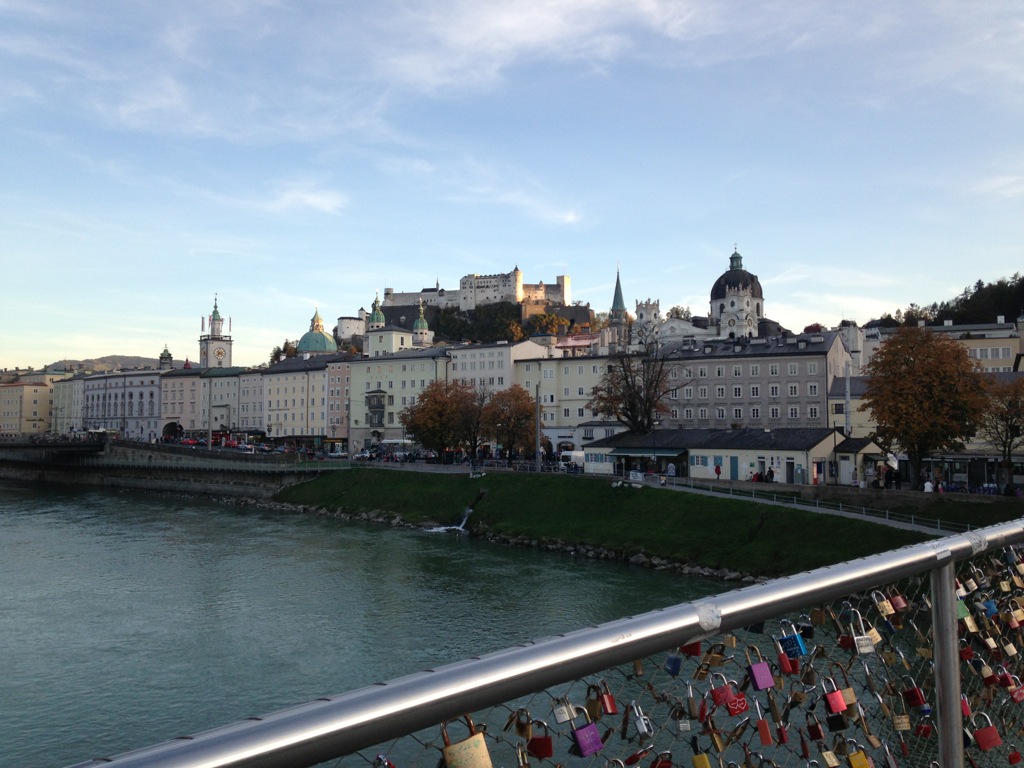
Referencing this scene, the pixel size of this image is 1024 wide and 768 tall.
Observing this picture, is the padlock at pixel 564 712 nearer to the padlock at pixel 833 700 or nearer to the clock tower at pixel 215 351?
the padlock at pixel 833 700

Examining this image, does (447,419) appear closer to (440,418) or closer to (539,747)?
(440,418)

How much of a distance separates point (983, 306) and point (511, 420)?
57483 millimetres

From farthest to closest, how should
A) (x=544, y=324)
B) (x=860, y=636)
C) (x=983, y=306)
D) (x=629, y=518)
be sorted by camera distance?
(x=544, y=324) < (x=983, y=306) < (x=629, y=518) < (x=860, y=636)

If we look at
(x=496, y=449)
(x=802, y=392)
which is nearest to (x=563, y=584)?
(x=802, y=392)

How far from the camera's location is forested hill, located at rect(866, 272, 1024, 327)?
81.4m

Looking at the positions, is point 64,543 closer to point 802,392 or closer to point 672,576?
point 672,576

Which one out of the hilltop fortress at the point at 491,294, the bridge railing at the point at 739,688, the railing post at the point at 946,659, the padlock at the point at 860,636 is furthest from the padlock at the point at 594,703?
the hilltop fortress at the point at 491,294

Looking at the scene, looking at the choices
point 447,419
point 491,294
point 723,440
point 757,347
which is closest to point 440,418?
point 447,419

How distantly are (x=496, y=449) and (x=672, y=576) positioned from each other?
3844 centimetres

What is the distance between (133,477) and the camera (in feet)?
245

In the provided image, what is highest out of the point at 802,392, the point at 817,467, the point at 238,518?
the point at 802,392

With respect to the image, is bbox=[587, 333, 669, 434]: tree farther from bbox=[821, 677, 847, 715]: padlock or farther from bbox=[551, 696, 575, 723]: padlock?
bbox=[551, 696, 575, 723]: padlock

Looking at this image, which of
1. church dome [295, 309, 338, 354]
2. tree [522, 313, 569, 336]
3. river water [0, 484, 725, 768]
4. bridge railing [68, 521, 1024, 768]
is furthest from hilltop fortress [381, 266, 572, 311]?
bridge railing [68, 521, 1024, 768]

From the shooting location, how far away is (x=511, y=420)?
58.4 metres
